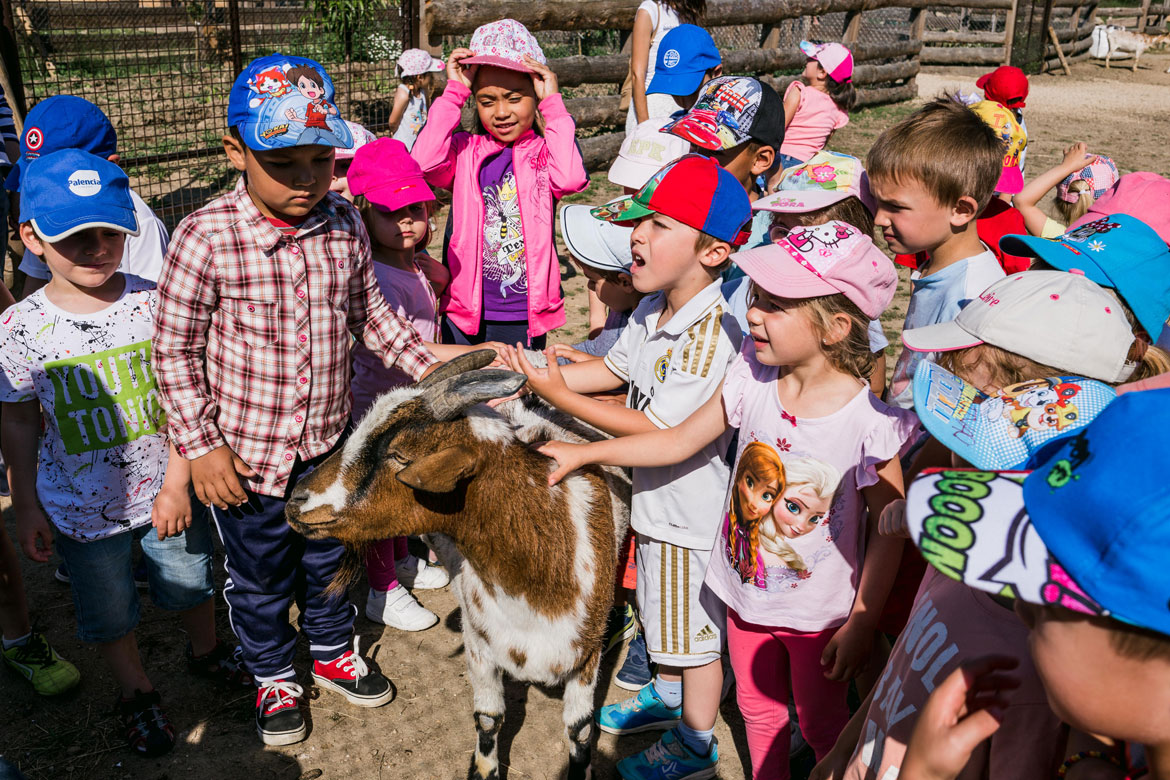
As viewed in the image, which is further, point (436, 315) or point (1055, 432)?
point (436, 315)

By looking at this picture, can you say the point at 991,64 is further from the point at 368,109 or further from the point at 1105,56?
the point at 368,109

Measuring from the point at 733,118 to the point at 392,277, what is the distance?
5.30 ft

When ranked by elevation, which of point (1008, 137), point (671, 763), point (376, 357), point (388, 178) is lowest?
point (671, 763)

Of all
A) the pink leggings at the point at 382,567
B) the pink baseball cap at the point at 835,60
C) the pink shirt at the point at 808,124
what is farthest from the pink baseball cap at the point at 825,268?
the pink baseball cap at the point at 835,60

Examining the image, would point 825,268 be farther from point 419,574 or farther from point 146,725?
point 146,725

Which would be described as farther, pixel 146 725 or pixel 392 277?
pixel 392 277

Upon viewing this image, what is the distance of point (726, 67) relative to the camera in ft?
40.4

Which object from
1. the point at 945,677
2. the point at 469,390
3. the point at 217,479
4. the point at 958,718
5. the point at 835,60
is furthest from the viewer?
the point at 835,60

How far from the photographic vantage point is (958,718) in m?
1.34

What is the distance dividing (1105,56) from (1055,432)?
95.3 ft

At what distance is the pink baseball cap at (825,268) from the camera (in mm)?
2301

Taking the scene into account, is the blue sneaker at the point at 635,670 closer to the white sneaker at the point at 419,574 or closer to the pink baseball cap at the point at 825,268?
the white sneaker at the point at 419,574

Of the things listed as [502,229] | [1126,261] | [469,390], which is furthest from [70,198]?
[1126,261]

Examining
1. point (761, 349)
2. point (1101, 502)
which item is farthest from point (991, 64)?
point (1101, 502)
